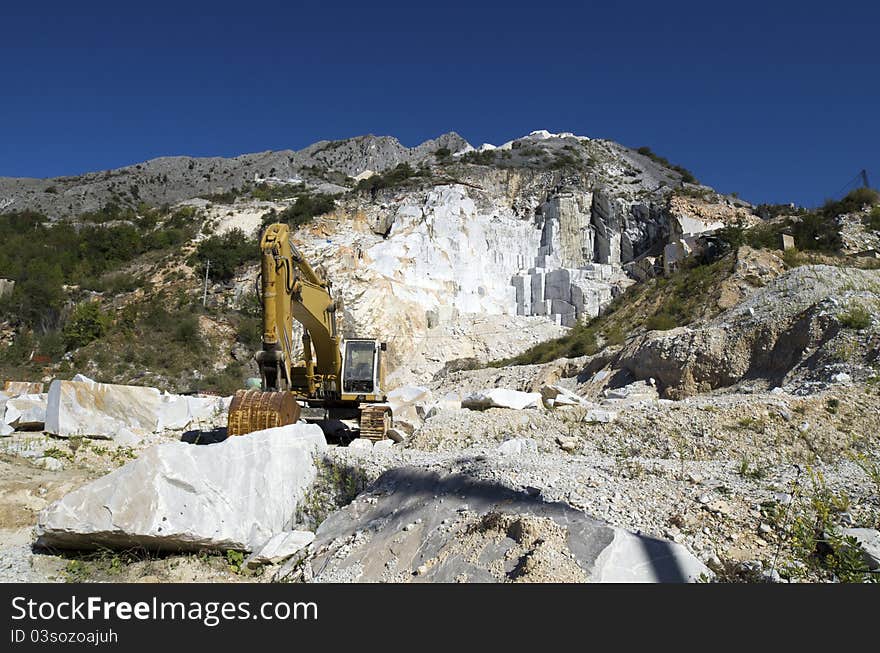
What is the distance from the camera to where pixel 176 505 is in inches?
180

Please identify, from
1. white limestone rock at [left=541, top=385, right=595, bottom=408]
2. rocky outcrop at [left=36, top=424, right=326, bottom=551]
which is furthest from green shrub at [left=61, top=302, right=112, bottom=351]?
rocky outcrop at [left=36, top=424, right=326, bottom=551]

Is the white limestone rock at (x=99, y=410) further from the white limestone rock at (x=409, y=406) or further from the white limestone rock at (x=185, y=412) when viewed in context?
the white limestone rock at (x=409, y=406)

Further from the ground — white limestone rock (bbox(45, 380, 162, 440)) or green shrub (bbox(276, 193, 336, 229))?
green shrub (bbox(276, 193, 336, 229))

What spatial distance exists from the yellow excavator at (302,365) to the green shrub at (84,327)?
59.3 ft

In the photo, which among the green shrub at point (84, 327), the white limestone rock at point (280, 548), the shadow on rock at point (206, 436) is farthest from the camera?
the green shrub at point (84, 327)

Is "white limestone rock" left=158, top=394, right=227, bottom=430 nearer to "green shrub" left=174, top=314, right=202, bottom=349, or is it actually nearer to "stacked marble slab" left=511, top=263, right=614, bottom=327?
"green shrub" left=174, top=314, right=202, bottom=349

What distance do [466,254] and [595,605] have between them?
92.8 ft

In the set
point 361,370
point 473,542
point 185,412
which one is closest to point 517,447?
point 473,542

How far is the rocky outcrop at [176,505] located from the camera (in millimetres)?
4461

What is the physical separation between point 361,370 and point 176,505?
5.66 m

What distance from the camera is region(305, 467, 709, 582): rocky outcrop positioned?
3.43 metres

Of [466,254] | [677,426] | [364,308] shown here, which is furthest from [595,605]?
[466,254]

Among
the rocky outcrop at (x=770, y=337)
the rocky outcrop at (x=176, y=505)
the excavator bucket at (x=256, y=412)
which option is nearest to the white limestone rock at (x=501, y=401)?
the rocky outcrop at (x=770, y=337)

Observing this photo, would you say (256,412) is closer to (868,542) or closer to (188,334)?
(868,542)
